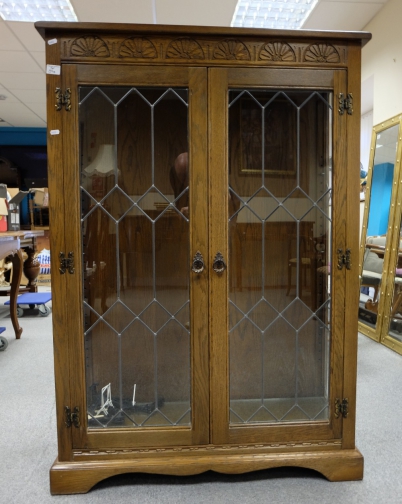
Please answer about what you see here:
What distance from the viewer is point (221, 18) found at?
3.18 m

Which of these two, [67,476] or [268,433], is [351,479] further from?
[67,476]

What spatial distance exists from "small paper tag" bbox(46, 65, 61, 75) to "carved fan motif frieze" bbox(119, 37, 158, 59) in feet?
0.66

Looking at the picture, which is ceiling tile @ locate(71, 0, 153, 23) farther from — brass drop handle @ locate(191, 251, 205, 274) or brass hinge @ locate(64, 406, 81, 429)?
brass hinge @ locate(64, 406, 81, 429)

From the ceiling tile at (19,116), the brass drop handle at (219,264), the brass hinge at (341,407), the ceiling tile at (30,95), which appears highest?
the ceiling tile at (30,95)

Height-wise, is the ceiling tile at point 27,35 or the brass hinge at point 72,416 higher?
the ceiling tile at point 27,35

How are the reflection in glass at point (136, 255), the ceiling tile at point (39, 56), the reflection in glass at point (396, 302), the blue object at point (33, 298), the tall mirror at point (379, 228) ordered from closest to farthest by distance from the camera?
the reflection in glass at point (136, 255), the reflection in glass at point (396, 302), the tall mirror at point (379, 228), the blue object at point (33, 298), the ceiling tile at point (39, 56)

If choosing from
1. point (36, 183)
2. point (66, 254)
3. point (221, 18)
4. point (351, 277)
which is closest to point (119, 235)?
point (66, 254)

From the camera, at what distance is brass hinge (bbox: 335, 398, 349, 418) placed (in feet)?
4.35

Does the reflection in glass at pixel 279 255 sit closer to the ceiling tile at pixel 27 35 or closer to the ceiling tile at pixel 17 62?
the ceiling tile at pixel 27 35

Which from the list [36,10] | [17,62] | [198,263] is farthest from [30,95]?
[198,263]

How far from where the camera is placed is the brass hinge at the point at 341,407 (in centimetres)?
133

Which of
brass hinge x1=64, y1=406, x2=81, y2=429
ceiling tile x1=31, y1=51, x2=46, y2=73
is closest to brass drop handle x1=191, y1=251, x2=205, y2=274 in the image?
brass hinge x1=64, y1=406, x2=81, y2=429

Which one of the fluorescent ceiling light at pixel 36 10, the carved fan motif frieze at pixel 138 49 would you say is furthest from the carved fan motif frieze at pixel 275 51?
the fluorescent ceiling light at pixel 36 10

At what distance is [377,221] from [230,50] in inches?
97.3
